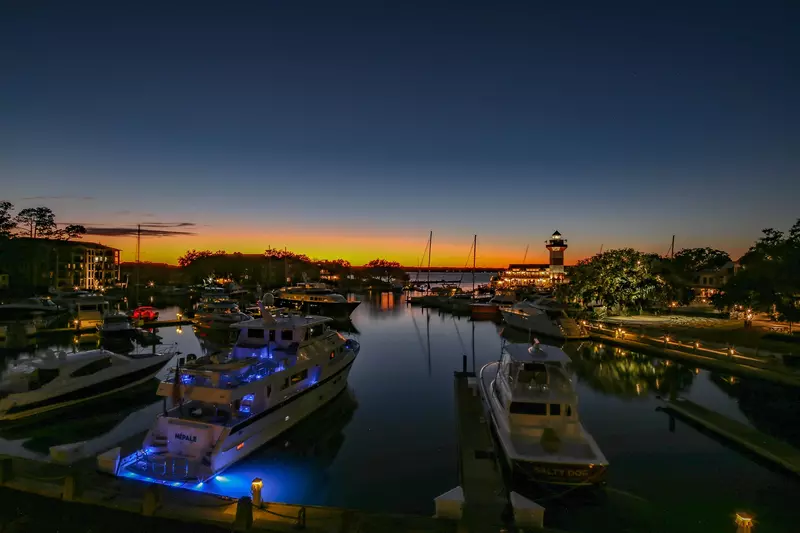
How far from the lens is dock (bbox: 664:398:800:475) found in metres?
14.0

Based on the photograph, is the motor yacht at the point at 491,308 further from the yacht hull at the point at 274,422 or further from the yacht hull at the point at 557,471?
the yacht hull at the point at 557,471

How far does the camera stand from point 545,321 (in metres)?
43.0

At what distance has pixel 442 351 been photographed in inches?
1533

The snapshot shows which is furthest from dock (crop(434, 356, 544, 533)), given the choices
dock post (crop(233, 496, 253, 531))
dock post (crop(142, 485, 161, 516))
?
dock post (crop(142, 485, 161, 516))

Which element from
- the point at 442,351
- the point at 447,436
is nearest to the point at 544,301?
the point at 442,351

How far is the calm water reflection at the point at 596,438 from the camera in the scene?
39.6ft

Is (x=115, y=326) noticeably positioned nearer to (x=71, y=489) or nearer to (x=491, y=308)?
(x=71, y=489)

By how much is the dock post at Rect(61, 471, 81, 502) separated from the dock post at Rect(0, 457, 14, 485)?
1.96 metres

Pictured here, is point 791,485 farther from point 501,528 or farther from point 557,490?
point 501,528

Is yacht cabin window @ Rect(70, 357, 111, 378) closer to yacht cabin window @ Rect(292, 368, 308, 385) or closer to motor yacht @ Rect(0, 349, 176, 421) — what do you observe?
motor yacht @ Rect(0, 349, 176, 421)

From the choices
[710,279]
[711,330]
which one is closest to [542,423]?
[711,330]

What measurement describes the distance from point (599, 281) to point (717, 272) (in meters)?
31.0

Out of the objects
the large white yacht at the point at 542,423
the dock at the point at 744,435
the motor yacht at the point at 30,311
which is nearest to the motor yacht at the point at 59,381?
the large white yacht at the point at 542,423

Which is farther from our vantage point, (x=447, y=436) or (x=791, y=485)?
(x=447, y=436)
